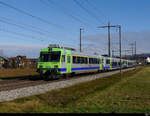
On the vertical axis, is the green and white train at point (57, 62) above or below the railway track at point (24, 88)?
above

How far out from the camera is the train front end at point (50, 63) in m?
19.2

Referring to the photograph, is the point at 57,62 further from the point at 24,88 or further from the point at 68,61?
the point at 24,88

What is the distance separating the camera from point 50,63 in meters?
19.5

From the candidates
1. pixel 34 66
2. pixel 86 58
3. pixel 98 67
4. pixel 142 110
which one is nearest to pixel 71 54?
pixel 86 58

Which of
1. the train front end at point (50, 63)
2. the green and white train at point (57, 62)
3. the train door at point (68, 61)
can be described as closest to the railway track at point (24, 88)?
the train front end at point (50, 63)

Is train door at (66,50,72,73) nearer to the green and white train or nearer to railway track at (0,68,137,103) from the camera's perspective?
the green and white train

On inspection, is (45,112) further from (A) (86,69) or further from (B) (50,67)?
(A) (86,69)

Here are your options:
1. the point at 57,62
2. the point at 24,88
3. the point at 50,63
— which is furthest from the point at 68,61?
the point at 24,88

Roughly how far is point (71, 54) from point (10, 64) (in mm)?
32890

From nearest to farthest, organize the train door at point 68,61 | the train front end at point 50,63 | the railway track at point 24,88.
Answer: the railway track at point 24,88
the train front end at point 50,63
the train door at point 68,61

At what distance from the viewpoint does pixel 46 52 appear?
20328 millimetres

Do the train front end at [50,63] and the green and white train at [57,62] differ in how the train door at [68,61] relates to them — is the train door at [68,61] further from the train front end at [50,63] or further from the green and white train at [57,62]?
the train front end at [50,63]

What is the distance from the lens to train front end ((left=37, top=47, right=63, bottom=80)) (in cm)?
1923

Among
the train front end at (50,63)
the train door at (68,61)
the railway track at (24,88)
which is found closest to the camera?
the railway track at (24,88)
